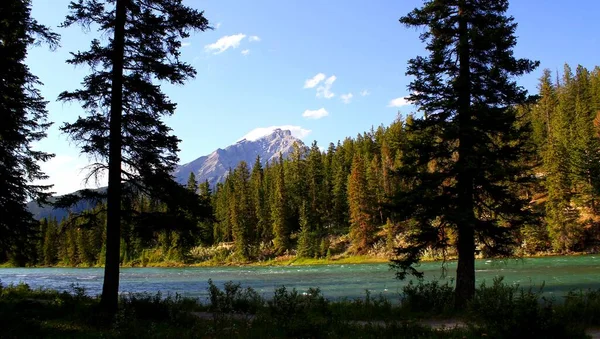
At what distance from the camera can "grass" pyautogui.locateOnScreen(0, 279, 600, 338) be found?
8.96 m

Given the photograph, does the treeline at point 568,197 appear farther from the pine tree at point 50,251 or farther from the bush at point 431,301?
the pine tree at point 50,251

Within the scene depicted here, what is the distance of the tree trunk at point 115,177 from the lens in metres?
13.6

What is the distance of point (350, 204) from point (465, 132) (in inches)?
2740

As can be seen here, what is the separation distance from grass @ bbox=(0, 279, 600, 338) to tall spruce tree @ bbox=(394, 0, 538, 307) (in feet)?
7.52

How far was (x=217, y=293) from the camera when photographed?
47.1 feet

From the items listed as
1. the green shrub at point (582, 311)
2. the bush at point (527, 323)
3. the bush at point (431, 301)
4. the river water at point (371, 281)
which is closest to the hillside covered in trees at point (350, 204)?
the river water at point (371, 281)

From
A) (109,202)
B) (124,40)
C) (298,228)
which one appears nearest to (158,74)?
(124,40)

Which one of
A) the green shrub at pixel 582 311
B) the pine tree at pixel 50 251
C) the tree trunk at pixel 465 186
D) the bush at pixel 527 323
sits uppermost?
the tree trunk at pixel 465 186

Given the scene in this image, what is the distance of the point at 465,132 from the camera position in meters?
14.6

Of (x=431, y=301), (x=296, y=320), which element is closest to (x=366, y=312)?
(x=431, y=301)

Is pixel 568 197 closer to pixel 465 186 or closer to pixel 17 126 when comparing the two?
pixel 465 186

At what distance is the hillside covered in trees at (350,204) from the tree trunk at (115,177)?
4310 centimetres

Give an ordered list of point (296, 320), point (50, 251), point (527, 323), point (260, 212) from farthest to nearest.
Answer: point (50, 251) → point (260, 212) → point (296, 320) → point (527, 323)

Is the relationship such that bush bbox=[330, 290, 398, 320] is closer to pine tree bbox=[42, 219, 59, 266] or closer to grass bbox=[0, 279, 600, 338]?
grass bbox=[0, 279, 600, 338]
